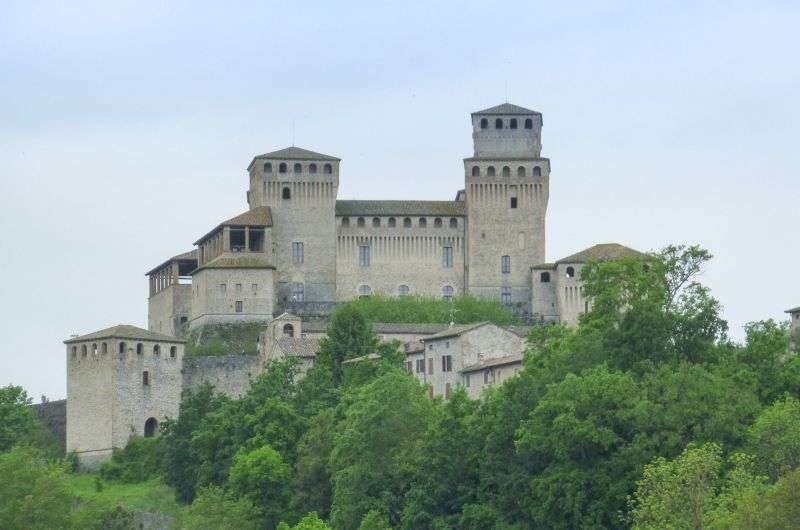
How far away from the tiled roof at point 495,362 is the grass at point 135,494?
42.9 feet

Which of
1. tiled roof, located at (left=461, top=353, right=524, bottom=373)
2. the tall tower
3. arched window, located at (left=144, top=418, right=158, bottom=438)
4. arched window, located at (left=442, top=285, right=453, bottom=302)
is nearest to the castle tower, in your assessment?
arched window, located at (left=442, top=285, right=453, bottom=302)

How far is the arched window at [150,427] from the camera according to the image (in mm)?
120875

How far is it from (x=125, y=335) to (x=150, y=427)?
4302 mm

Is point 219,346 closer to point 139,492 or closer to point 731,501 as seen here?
point 139,492

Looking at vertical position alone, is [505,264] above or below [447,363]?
above

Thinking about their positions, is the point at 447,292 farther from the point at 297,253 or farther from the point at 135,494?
the point at 135,494

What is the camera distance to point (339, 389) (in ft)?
366

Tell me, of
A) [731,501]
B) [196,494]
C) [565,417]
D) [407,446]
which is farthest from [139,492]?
[731,501]

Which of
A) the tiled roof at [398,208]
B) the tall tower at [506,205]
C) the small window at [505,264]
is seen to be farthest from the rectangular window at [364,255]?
the small window at [505,264]

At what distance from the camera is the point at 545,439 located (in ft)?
283

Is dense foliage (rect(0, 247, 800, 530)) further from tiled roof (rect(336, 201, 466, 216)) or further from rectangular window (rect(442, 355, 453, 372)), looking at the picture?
tiled roof (rect(336, 201, 466, 216))

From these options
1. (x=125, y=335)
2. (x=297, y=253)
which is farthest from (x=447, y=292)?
(x=125, y=335)

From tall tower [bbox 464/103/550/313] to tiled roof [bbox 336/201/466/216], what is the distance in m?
1.44

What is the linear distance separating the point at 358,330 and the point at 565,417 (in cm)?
3435
